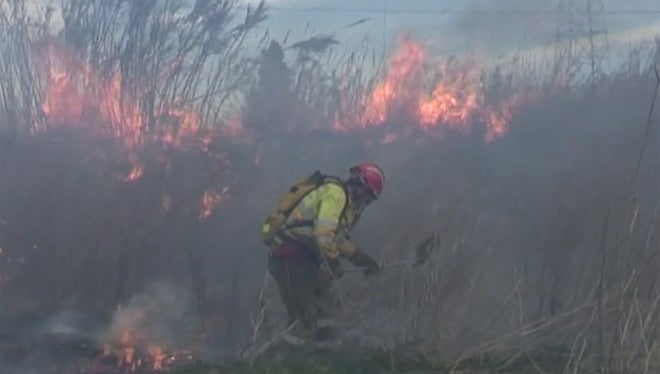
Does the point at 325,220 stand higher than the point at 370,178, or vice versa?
the point at 370,178

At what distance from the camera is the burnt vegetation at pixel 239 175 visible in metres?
11.2

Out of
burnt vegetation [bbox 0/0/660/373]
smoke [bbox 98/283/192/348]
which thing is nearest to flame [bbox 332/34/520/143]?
burnt vegetation [bbox 0/0/660/373]

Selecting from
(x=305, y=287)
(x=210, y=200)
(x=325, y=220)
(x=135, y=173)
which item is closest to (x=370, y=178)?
(x=325, y=220)

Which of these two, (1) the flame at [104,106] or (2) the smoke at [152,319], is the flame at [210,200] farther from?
(2) the smoke at [152,319]

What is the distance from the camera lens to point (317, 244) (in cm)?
985

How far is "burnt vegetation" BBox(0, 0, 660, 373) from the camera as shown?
1116 centimetres

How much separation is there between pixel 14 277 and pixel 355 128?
22.3 ft

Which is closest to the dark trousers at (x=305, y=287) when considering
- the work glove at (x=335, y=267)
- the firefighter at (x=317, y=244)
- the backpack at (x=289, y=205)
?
the firefighter at (x=317, y=244)

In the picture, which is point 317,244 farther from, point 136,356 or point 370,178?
point 136,356

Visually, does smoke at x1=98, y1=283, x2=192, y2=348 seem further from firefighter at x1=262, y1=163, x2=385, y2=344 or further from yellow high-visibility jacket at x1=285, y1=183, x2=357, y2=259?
yellow high-visibility jacket at x1=285, y1=183, x2=357, y2=259

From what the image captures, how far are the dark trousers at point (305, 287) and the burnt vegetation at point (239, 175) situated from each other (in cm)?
20

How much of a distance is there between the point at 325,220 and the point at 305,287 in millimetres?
795

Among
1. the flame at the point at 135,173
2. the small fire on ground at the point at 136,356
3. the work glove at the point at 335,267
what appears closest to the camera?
the work glove at the point at 335,267

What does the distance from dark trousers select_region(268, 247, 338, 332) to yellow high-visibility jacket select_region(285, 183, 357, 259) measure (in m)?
0.23
